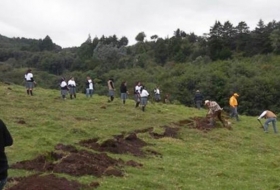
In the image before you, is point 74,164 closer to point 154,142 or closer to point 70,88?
point 154,142

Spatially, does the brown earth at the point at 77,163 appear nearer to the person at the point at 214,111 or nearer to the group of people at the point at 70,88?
the person at the point at 214,111

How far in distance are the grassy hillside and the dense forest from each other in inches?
1471

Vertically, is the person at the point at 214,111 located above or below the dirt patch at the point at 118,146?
above

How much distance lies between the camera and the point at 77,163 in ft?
58.1

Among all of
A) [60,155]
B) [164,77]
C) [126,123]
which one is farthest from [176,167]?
[164,77]

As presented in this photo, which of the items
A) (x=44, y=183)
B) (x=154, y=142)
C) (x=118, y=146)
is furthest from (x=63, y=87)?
(x=44, y=183)

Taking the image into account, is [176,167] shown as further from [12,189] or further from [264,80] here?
[264,80]

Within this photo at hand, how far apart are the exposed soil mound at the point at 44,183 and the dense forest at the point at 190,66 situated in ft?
191

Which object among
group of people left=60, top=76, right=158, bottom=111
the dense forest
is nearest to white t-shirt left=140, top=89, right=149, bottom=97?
group of people left=60, top=76, right=158, bottom=111

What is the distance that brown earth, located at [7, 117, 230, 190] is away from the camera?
47.5 ft

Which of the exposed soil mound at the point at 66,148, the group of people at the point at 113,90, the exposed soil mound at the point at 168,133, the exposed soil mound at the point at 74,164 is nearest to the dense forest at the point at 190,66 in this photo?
the group of people at the point at 113,90

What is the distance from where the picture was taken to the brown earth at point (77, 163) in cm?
1449

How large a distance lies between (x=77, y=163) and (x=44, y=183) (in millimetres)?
3614

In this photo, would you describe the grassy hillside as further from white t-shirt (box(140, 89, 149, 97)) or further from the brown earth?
white t-shirt (box(140, 89, 149, 97))
